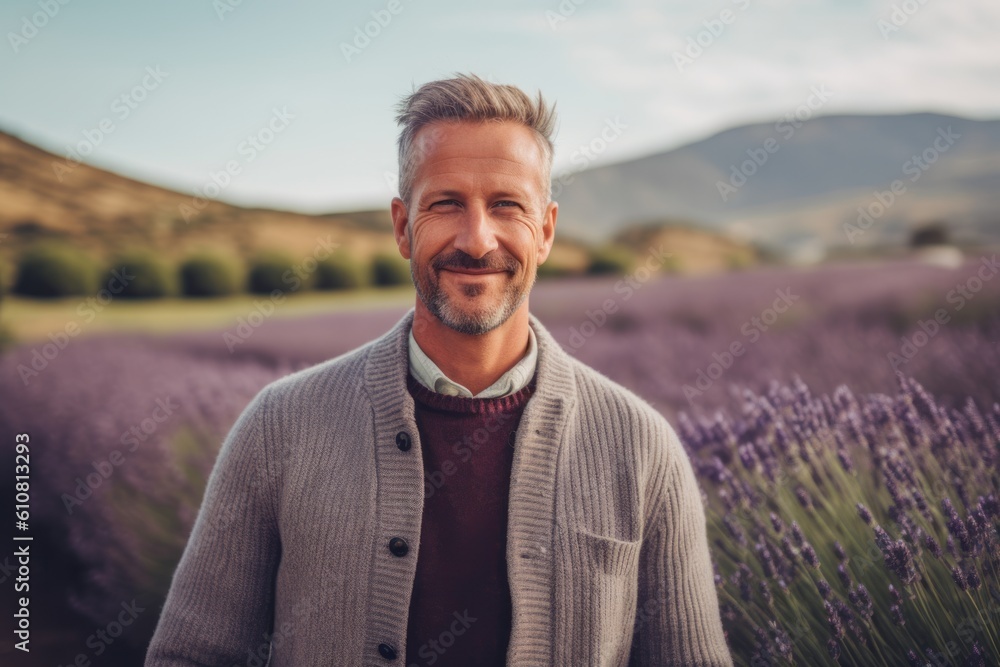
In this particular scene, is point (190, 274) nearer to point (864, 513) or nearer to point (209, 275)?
point (209, 275)

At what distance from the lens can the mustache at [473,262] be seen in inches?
63.4

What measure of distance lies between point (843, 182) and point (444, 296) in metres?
1.97

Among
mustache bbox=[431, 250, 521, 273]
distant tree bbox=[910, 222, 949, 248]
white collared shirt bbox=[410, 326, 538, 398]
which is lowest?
white collared shirt bbox=[410, 326, 538, 398]

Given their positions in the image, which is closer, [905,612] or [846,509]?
[905,612]

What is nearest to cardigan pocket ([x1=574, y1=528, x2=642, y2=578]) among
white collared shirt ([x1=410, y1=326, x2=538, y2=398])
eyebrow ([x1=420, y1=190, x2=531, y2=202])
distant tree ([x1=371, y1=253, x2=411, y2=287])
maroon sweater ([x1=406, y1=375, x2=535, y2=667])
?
maroon sweater ([x1=406, y1=375, x2=535, y2=667])

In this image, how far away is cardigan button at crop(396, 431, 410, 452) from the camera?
1.66 metres

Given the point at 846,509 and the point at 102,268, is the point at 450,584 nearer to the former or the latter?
the point at 846,509

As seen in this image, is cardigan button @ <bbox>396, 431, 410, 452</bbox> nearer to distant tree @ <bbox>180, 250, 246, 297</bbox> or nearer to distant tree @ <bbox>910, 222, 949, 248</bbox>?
distant tree @ <bbox>910, 222, 949, 248</bbox>

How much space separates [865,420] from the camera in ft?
6.72

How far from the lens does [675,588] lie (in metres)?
1.70

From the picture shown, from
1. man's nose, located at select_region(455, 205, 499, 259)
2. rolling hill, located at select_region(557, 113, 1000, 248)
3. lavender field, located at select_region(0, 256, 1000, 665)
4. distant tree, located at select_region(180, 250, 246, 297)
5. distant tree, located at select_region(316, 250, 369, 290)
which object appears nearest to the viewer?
man's nose, located at select_region(455, 205, 499, 259)

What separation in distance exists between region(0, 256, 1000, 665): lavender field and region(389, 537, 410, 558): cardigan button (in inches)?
33.3

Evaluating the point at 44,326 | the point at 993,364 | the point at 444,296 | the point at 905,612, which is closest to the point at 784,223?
the point at 993,364

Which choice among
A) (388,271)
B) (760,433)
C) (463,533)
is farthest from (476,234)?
(388,271)
